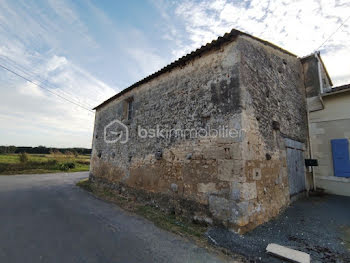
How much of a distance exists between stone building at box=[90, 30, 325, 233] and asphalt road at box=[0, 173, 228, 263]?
3.73 feet

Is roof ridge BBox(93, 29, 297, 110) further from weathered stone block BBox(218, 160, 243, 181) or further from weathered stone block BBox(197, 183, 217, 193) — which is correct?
weathered stone block BBox(197, 183, 217, 193)

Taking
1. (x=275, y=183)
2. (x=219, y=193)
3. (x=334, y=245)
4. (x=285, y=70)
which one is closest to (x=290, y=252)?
(x=334, y=245)

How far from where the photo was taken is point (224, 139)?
4.05 meters

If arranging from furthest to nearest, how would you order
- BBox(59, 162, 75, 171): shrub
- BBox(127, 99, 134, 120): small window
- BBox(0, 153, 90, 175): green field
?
BBox(59, 162, 75, 171): shrub < BBox(0, 153, 90, 175): green field < BBox(127, 99, 134, 120): small window

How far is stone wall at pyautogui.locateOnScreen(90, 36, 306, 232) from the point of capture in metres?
3.83

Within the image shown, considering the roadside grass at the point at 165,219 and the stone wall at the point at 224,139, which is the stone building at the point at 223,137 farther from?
the roadside grass at the point at 165,219

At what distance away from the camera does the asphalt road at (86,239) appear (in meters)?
2.80

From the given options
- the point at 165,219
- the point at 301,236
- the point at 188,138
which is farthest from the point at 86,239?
the point at 301,236

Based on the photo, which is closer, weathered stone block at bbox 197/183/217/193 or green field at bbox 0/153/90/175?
weathered stone block at bbox 197/183/217/193

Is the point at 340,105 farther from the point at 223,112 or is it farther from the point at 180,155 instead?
the point at 180,155

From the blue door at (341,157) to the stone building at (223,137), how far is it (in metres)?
0.88
